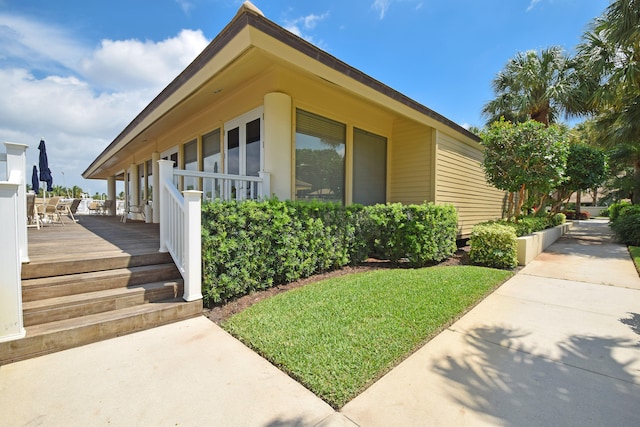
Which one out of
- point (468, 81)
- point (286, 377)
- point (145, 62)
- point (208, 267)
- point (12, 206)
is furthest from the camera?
point (468, 81)

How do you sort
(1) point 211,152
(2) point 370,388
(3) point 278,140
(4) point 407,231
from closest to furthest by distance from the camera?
(2) point 370,388, (3) point 278,140, (4) point 407,231, (1) point 211,152

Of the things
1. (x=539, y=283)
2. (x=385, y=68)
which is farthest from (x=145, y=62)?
(x=539, y=283)

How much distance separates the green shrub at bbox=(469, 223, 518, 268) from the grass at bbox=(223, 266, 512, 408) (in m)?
1.23

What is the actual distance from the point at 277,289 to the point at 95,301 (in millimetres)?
2207

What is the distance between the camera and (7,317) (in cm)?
246

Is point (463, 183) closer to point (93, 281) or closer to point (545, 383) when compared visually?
point (545, 383)

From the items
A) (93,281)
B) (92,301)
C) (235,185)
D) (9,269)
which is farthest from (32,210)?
(9,269)

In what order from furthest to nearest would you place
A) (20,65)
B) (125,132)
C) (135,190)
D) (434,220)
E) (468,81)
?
1. (468,81)
2. (135,190)
3. (125,132)
4. (20,65)
5. (434,220)

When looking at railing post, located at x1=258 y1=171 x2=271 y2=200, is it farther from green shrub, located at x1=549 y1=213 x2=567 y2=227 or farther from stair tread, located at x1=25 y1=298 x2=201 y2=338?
green shrub, located at x1=549 y1=213 x2=567 y2=227

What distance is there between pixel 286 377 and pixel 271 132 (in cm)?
399

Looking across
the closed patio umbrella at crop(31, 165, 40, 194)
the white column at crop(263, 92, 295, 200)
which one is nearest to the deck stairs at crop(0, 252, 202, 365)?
the white column at crop(263, 92, 295, 200)

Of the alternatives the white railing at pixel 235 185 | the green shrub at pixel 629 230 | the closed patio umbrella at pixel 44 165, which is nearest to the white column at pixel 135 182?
the closed patio umbrella at pixel 44 165

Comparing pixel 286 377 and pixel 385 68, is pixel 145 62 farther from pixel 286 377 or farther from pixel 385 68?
pixel 286 377

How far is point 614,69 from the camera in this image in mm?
9836
